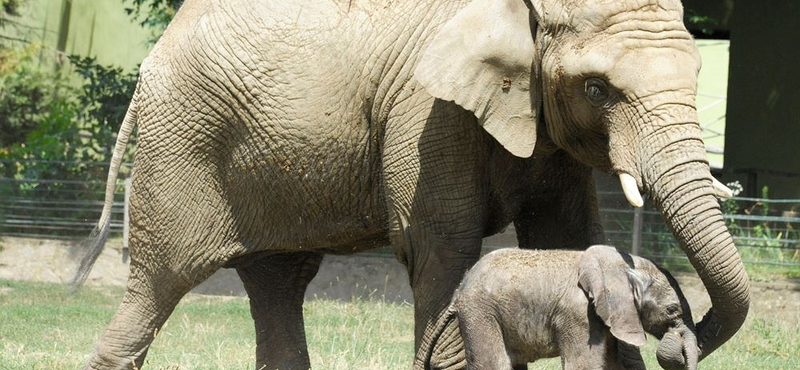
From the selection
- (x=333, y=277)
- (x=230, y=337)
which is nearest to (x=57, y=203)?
(x=333, y=277)

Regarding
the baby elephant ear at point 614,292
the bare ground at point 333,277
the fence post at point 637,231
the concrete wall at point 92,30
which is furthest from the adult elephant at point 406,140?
the concrete wall at point 92,30

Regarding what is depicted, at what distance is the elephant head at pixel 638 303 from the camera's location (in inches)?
224

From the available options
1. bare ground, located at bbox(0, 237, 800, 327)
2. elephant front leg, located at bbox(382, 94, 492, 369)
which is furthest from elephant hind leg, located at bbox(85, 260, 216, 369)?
bare ground, located at bbox(0, 237, 800, 327)

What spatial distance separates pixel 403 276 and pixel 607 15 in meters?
8.55

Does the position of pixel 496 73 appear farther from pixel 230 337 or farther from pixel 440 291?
pixel 230 337

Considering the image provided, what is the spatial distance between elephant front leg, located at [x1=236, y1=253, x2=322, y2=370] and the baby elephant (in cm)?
216

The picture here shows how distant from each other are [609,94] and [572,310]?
3.00 feet

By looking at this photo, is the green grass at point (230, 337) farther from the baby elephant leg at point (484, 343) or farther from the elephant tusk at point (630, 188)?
the elephant tusk at point (630, 188)

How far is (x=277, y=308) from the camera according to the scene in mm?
8195

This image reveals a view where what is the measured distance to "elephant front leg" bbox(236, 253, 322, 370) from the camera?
8148 mm

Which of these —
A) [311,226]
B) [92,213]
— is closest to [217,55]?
[311,226]

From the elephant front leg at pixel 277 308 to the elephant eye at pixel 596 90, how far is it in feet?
9.57

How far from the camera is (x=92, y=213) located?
639 inches

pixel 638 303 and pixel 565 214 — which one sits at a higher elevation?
pixel 565 214
